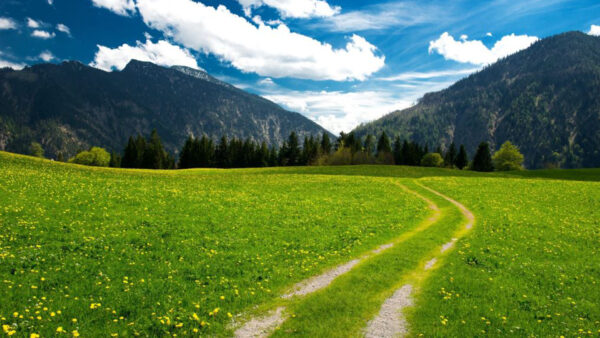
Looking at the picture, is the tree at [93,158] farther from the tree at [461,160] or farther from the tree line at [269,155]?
the tree at [461,160]

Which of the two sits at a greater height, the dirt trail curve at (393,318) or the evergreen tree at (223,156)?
the evergreen tree at (223,156)

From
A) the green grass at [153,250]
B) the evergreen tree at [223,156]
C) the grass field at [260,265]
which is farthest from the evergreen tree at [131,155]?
the grass field at [260,265]

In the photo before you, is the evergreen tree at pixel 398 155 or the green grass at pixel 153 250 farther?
the evergreen tree at pixel 398 155

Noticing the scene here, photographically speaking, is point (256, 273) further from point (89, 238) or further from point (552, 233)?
point (552, 233)

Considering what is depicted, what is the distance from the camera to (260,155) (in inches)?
5202

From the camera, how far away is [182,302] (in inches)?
458

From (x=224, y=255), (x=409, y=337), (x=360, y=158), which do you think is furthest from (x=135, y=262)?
(x=360, y=158)

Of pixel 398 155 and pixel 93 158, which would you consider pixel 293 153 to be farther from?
pixel 93 158

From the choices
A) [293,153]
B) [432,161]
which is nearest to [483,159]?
[432,161]

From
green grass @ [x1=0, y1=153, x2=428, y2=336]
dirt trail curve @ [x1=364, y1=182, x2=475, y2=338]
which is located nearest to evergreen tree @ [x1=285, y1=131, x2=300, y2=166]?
green grass @ [x1=0, y1=153, x2=428, y2=336]

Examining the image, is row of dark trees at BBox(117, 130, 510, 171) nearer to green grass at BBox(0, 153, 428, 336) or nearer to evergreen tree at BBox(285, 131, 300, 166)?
evergreen tree at BBox(285, 131, 300, 166)

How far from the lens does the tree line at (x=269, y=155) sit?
4742 inches

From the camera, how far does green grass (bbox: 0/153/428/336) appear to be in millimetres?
10484

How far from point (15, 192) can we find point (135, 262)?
1842 cm
